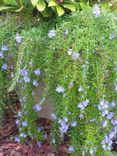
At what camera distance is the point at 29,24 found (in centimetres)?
250

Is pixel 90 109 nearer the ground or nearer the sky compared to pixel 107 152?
nearer the sky

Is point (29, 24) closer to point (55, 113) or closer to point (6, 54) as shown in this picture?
point (6, 54)

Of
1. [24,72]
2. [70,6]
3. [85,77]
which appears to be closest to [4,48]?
[24,72]

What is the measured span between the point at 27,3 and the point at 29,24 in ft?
0.45

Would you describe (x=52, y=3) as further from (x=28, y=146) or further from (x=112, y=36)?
(x=28, y=146)

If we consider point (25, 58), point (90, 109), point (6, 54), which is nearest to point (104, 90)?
point (90, 109)

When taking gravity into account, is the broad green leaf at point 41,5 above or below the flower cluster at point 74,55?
above

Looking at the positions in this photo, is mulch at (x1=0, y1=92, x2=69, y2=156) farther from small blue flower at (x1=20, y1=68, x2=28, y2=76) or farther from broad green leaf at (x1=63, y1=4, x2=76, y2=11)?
broad green leaf at (x1=63, y1=4, x2=76, y2=11)

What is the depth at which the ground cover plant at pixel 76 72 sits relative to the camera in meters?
2.08

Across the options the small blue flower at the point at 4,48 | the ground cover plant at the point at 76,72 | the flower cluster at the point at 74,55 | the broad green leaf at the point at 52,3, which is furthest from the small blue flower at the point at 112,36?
the small blue flower at the point at 4,48

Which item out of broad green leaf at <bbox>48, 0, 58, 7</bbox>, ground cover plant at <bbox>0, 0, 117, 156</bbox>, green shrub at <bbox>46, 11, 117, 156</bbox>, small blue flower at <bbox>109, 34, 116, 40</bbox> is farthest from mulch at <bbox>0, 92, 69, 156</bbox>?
small blue flower at <bbox>109, 34, 116, 40</bbox>

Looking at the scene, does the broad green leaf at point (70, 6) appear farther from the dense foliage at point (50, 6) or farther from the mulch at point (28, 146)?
the mulch at point (28, 146)

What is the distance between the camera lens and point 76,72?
2.06 m

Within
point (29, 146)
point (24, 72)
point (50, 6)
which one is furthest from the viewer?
point (29, 146)
